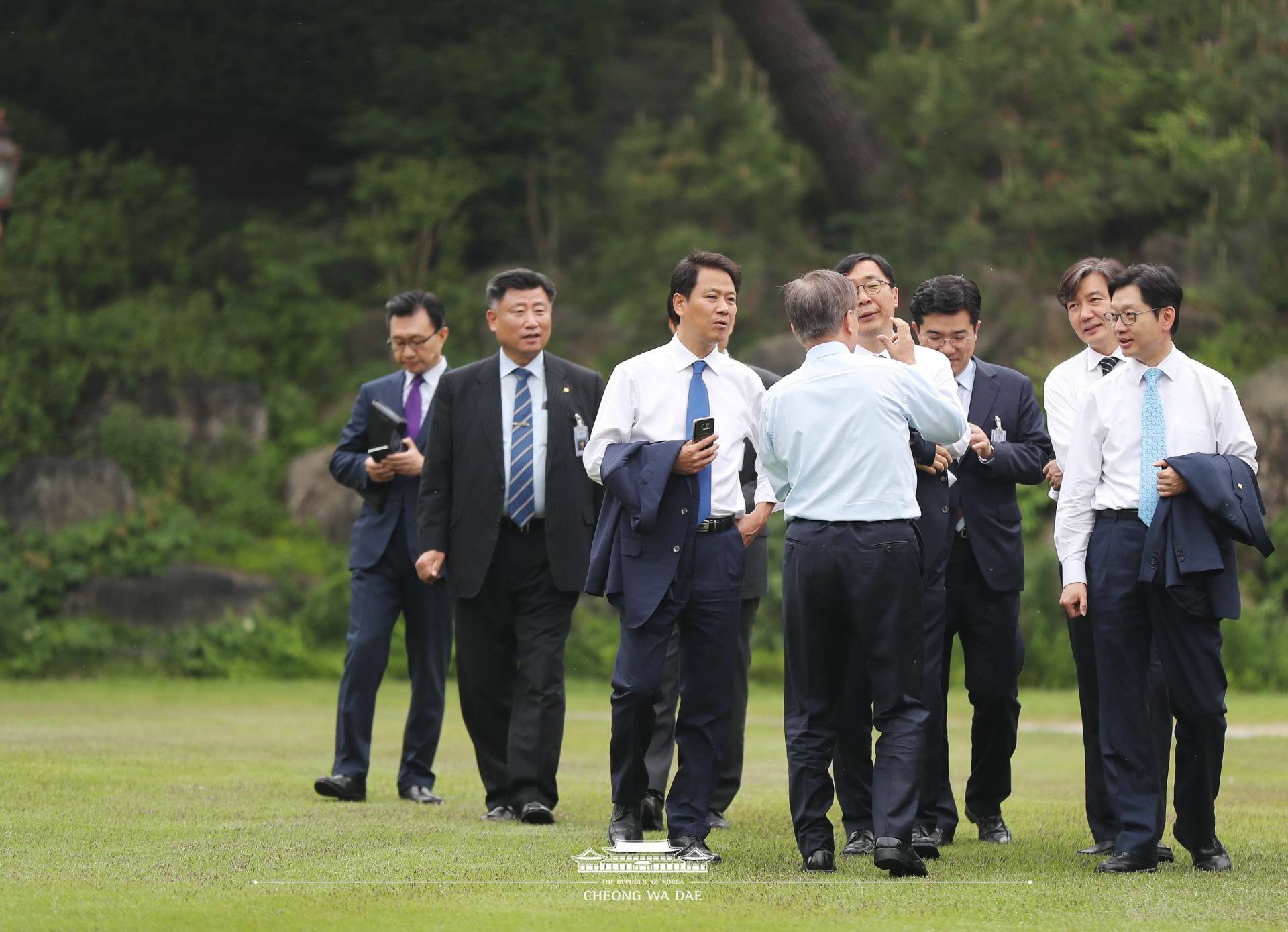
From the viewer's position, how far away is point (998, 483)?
647cm

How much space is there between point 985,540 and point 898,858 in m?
1.64

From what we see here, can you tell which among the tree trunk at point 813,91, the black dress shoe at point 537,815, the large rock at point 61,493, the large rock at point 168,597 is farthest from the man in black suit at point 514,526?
the tree trunk at point 813,91

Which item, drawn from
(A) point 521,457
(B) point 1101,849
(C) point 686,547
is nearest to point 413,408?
(A) point 521,457

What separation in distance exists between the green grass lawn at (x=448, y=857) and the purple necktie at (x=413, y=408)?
5.64 ft

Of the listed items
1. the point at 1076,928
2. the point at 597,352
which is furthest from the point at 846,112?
the point at 1076,928

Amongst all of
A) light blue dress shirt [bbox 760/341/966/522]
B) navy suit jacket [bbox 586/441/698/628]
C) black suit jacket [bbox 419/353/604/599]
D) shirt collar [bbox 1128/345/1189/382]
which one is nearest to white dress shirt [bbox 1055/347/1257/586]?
shirt collar [bbox 1128/345/1189/382]

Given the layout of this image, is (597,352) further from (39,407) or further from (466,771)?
(466,771)

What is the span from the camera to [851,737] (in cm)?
581

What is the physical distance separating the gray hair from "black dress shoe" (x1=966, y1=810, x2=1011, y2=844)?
85.7 inches

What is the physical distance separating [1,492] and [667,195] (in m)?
7.57

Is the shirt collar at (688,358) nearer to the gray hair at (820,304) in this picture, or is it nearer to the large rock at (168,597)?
the gray hair at (820,304)

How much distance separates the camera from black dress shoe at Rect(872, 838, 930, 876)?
17.1 ft

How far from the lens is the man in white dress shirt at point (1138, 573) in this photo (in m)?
5.54

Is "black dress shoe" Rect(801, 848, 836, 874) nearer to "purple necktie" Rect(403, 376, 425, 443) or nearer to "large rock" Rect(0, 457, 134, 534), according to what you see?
"purple necktie" Rect(403, 376, 425, 443)
